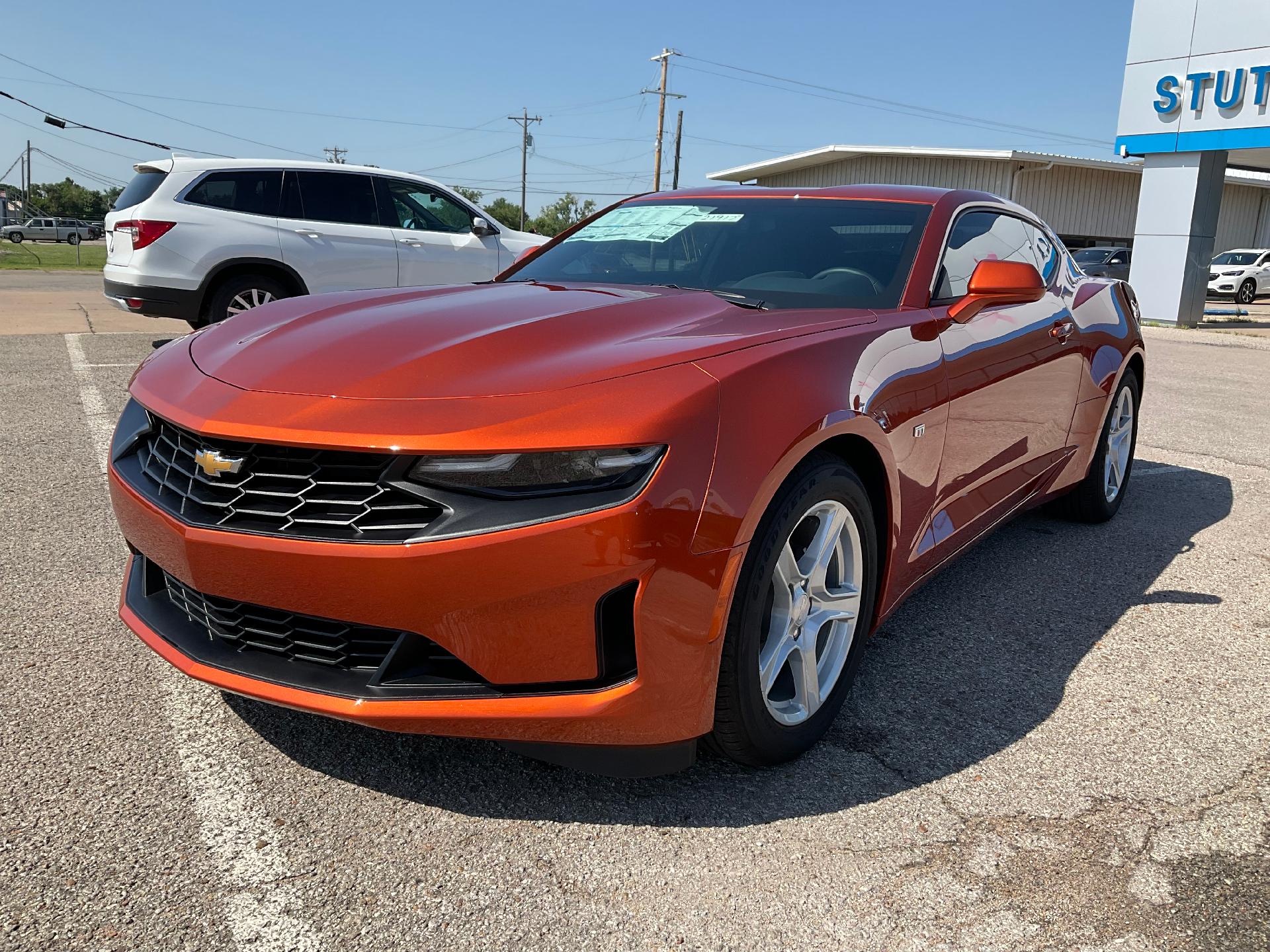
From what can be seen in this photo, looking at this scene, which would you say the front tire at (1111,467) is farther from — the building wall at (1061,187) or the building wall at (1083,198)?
the building wall at (1083,198)

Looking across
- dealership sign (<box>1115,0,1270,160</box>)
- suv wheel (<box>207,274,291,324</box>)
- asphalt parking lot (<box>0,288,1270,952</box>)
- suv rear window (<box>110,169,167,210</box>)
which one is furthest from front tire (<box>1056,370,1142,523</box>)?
dealership sign (<box>1115,0,1270,160</box>)

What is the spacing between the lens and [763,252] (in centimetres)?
339

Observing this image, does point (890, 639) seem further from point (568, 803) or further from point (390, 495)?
point (390, 495)

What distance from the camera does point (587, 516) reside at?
6.24ft

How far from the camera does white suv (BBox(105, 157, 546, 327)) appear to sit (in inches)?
326

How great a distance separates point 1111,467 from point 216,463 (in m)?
4.15

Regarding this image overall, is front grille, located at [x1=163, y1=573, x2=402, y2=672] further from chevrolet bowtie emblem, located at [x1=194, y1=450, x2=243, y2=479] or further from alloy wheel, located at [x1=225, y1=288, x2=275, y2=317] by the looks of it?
alloy wheel, located at [x1=225, y1=288, x2=275, y2=317]

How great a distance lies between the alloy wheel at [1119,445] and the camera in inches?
185

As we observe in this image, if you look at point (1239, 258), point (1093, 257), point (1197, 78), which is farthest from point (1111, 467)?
point (1239, 258)

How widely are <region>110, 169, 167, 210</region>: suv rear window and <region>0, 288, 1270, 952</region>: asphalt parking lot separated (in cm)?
596

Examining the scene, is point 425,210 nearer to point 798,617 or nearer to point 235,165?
point 235,165

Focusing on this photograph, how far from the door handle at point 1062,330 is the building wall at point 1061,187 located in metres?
30.0

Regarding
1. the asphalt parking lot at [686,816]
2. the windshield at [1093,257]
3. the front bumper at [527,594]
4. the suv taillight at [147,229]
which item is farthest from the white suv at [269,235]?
the windshield at [1093,257]

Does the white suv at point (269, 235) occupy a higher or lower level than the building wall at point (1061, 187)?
lower
